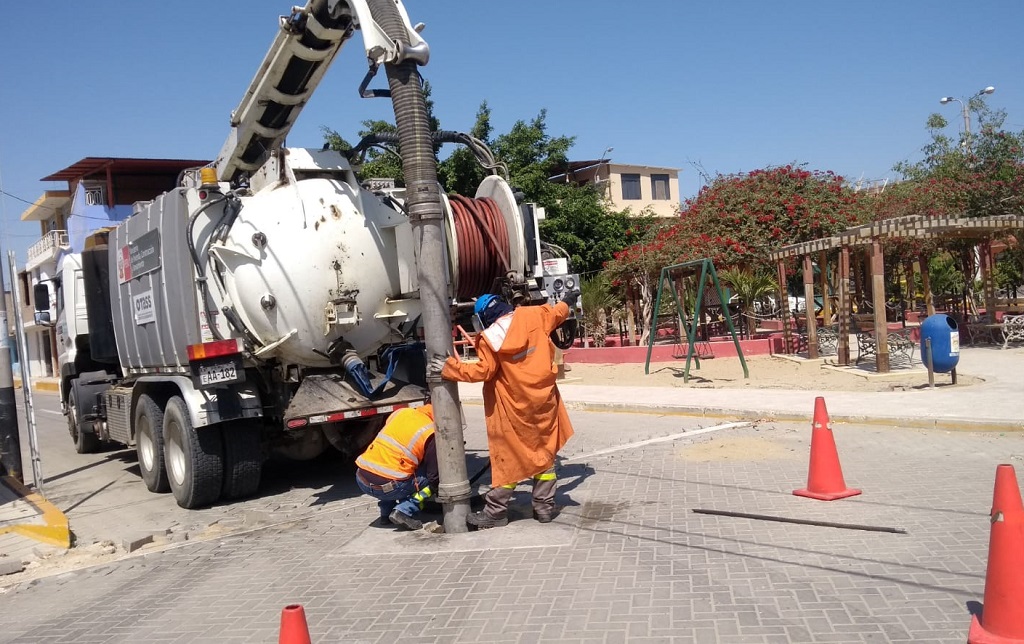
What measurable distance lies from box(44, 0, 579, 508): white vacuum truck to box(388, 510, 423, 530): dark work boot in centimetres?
139

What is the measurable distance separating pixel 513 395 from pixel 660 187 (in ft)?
139

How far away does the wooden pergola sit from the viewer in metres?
14.0

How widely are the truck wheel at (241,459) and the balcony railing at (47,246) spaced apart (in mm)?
36045

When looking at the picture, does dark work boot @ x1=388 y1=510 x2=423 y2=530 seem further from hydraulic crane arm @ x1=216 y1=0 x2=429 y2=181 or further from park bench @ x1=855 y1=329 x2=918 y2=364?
park bench @ x1=855 y1=329 x2=918 y2=364

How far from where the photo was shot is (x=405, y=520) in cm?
651

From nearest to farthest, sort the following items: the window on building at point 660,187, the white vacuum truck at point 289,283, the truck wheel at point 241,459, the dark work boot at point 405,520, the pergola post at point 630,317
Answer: the dark work boot at point 405,520 < the white vacuum truck at point 289,283 < the truck wheel at point 241,459 < the pergola post at point 630,317 < the window on building at point 660,187

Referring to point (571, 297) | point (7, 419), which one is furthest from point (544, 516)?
point (7, 419)

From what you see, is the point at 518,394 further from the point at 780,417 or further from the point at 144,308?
the point at 780,417

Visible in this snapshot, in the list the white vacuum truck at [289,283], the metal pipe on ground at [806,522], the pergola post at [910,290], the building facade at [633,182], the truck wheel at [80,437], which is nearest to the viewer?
the metal pipe on ground at [806,522]

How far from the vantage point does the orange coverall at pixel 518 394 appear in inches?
241

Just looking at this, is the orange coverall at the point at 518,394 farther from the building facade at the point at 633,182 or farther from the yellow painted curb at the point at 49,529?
the building facade at the point at 633,182

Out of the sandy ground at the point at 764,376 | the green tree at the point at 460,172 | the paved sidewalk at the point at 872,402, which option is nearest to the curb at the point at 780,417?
→ the paved sidewalk at the point at 872,402

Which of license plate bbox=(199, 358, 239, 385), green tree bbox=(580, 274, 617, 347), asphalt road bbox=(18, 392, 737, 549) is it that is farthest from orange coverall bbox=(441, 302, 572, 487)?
green tree bbox=(580, 274, 617, 347)

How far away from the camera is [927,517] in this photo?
19.0ft
